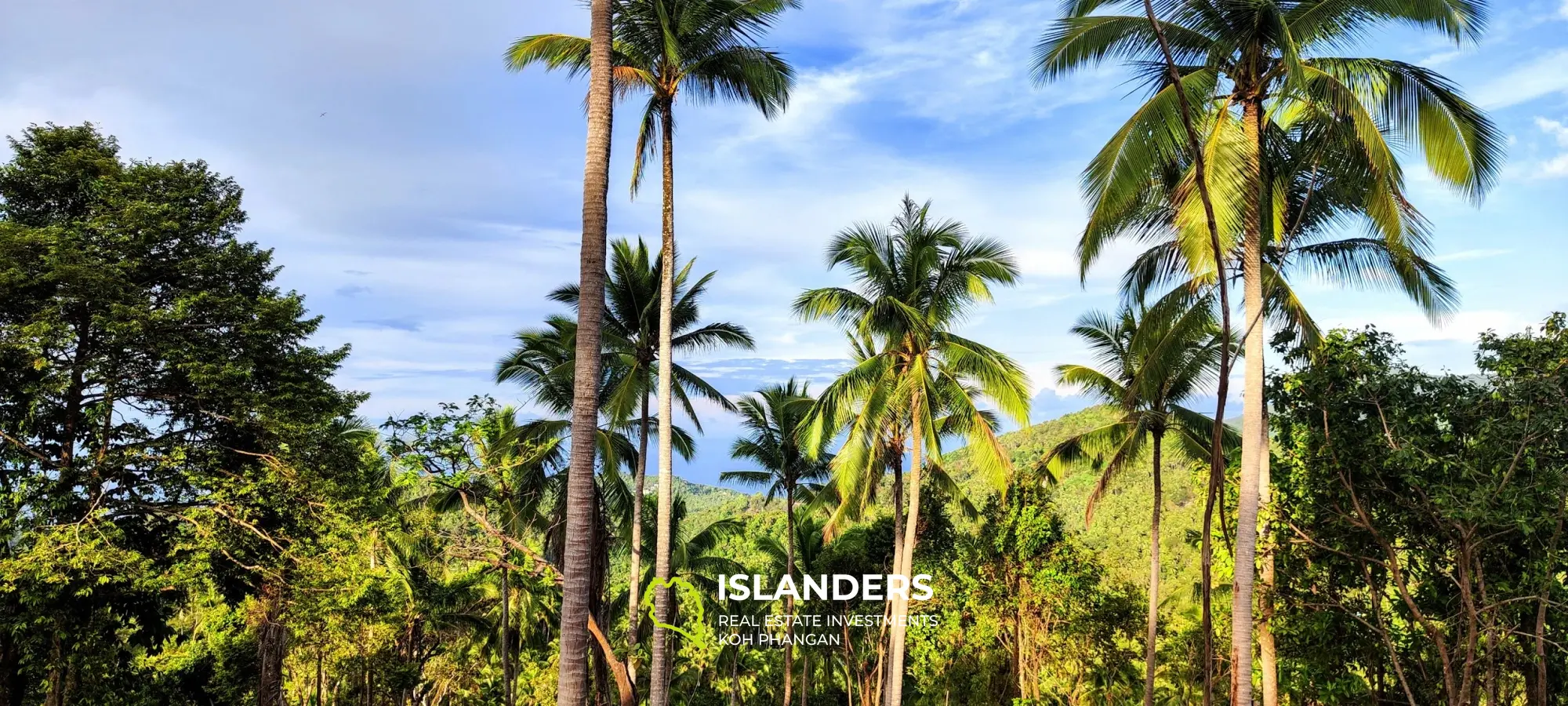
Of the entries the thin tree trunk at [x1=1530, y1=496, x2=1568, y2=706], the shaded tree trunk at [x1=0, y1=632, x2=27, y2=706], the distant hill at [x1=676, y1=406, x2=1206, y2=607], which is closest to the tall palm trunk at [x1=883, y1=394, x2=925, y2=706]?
the distant hill at [x1=676, y1=406, x2=1206, y2=607]

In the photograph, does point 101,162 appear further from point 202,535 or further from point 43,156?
point 202,535

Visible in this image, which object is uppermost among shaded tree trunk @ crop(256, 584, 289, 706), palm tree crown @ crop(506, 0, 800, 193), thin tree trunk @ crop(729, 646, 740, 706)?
palm tree crown @ crop(506, 0, 800, 193)

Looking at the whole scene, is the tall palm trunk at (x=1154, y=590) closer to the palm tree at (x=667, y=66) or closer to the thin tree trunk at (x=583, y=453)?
the palm tree at (x=667, y=66)

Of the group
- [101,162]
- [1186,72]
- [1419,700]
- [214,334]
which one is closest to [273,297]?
[214,334]

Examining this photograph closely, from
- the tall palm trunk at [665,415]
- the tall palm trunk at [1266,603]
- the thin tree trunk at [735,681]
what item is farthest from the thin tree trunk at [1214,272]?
the thin tree trunk at [735,681]

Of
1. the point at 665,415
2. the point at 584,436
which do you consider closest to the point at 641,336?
the point at 665,415

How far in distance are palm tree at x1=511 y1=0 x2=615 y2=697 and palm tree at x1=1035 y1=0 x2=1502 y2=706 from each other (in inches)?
229

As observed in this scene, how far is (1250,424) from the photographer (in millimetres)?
9094

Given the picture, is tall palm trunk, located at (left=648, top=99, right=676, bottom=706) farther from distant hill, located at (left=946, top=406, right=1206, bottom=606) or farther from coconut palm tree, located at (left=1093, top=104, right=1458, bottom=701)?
distant hill, located at (left=946, top=406, right=1206, bottom=606)

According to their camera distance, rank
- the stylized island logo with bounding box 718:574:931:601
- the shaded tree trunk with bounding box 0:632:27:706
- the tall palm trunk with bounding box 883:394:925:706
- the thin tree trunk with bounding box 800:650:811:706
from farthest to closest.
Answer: the thin tree trunk with bounding box 800:650:811:706 < the stylized island logo with bounding box 718:574:931:601 < the tall palm trunk with bounding box 883:394:925:706 < the shaded tree trunk with bounding box 0:632:27:706

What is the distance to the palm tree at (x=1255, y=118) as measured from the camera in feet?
28.1

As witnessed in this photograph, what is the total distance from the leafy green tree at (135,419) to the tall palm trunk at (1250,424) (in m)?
14.3

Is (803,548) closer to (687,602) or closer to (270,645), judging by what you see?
(687,602)

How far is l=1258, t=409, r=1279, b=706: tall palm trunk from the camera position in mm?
11688
